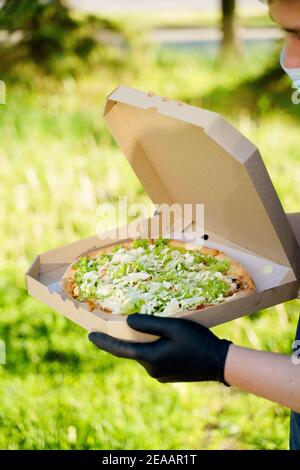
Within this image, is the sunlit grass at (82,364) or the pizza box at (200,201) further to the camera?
the sunlit grass at (82,364)

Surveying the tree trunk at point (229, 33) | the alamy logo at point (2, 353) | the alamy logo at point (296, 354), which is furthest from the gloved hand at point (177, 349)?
the tree trunk at point (229, 33)

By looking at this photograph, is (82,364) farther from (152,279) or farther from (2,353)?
(152,279)

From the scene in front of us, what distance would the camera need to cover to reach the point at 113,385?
11.8ft

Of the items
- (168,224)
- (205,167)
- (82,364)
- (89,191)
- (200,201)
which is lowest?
(82,364)

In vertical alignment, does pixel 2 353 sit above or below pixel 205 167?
below

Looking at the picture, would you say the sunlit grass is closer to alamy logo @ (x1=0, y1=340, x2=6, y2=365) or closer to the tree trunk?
alamy logo @ (x1=0, y1=340, x2=6, y2=365)

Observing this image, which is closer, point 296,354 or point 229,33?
point 296,354

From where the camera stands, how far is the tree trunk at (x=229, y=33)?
11.3 m

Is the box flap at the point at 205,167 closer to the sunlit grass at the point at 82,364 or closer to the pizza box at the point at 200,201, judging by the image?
the pizza box at the point at 200,201

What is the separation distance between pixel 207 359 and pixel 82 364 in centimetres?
203

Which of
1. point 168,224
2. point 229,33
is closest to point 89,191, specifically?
point 168,224

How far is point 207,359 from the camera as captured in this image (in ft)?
6.10

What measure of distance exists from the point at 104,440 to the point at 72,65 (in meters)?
7.55

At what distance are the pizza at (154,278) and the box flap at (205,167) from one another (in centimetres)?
12
